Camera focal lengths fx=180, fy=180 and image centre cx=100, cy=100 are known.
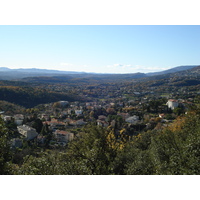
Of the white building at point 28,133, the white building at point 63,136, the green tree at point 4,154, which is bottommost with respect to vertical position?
the white building at point 63,136

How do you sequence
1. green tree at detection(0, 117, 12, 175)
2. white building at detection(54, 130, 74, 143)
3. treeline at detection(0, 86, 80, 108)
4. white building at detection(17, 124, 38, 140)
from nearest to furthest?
green tree at detection(0, 117, 12, 175) < white building at detection(17, 124, 38, 140) < white building at detection(54, 130, 74, 143) < treeline at detection(0, 86, 80, 108)

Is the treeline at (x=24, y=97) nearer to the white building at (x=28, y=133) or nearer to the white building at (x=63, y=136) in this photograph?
the white building at (x=28, y=133)

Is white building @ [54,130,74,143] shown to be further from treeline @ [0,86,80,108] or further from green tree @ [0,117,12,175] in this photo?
treeline @ [0,86,80,108]

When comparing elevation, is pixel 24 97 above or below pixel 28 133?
above

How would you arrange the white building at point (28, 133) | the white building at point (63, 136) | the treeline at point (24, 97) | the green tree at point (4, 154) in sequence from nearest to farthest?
1. the green tree at point (4, 154)
2. the white building at point (28, 133)
3. the white building at point (63, 136)
4. the treeline at point (24, 97)

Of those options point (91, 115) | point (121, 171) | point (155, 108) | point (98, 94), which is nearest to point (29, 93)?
point (91, 115)

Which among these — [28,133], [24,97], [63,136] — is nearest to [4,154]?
[28,133]

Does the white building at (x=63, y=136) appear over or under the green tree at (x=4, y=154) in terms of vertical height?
under

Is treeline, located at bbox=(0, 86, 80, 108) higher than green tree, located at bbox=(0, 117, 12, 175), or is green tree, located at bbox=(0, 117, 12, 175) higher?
green tree, located at bbox=(0, 117, 12, 175)

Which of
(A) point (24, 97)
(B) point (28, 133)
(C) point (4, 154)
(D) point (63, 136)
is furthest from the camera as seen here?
(A) point (24, 97)

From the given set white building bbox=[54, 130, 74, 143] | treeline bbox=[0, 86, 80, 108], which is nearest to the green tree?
white building bbox=[54, 130, 74, 143]

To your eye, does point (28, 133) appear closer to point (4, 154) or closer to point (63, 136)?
point (63, 136)

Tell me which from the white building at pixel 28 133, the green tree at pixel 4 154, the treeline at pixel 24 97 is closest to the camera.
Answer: the green tree at pixel 4 154

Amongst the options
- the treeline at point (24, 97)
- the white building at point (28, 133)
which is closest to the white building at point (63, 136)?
the white building at point (28, 133)
